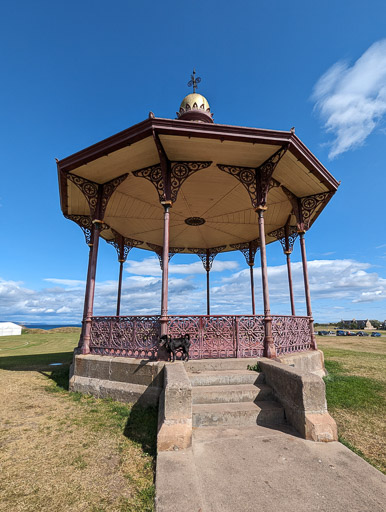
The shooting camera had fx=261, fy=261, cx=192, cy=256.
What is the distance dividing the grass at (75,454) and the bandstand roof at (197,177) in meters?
6.71

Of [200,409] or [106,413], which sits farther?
[106,413]

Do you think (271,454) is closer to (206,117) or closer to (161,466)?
(161,466)

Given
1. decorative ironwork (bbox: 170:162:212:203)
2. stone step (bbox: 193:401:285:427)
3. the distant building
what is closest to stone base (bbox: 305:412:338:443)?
stone step (bbox: 193:401:285:427)

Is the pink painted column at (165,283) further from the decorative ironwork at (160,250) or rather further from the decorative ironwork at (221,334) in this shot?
the decorative ironwork at (160,250)

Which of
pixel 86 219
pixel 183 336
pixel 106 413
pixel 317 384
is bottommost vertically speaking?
pixel 106 413

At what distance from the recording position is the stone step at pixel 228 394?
4953 mm

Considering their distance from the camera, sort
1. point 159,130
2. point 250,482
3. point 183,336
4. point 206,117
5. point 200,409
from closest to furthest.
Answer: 1. point 250,482
2. point 200,409
3. point 183,336
4. point 159,130
5. point 206,117

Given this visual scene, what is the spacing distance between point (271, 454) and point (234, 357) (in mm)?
3272

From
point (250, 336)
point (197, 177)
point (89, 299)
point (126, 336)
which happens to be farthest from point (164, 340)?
point (197, 177)

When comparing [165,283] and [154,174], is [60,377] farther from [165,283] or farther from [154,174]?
[154,174]

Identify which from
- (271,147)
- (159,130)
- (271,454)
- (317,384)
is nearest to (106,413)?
(271,454)

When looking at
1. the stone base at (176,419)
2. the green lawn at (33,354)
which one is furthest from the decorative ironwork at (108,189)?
the green lawn at (33,354)

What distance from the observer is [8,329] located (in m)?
35.6

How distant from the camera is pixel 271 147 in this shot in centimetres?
754
